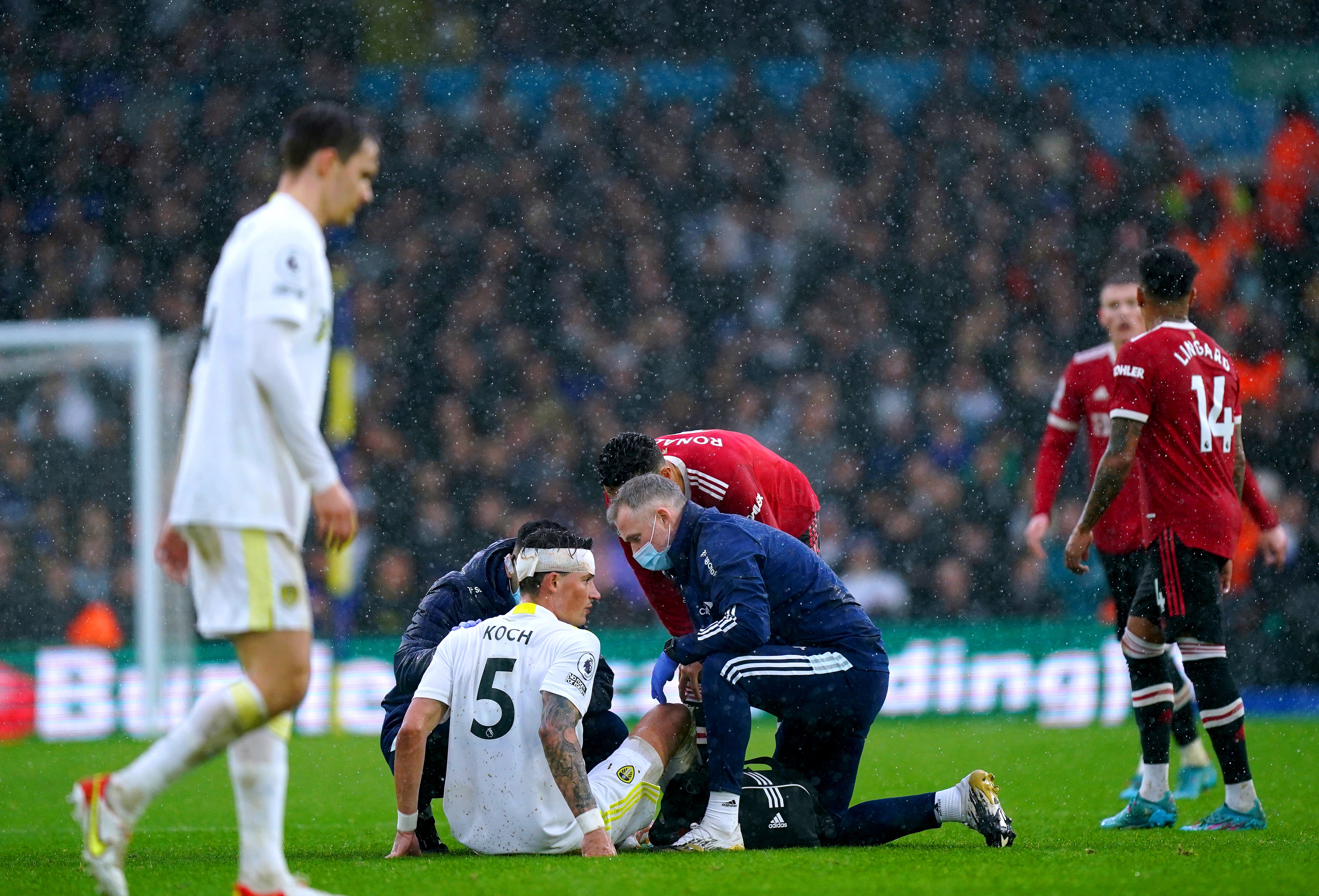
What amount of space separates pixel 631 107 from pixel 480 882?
13.7 metres

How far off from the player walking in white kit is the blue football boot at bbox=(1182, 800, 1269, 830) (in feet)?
11.9

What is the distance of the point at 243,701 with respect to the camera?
3.42m

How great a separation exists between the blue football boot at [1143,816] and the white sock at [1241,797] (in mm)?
Answer: 376

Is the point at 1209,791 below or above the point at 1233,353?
below

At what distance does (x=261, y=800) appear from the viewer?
3461 millimetres

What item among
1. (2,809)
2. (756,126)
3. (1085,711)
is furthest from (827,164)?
(2,809)

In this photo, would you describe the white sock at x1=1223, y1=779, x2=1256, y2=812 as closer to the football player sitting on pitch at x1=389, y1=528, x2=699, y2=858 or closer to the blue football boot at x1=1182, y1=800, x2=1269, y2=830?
the blue football boot at x1=1182, y1=800, x2=1269, y2=830

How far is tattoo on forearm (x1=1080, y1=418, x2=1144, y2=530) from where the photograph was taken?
5.57m

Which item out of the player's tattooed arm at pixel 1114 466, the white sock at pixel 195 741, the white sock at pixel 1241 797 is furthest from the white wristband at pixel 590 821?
Result: the white sock at pixel 1241 797

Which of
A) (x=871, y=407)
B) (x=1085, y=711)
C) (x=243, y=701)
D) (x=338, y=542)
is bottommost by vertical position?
(x=1085, y=711)

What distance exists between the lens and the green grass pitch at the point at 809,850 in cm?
401

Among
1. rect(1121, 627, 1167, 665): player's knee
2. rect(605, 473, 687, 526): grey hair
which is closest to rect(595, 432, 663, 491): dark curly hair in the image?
rect(605, 473, 687, 526): grey hair

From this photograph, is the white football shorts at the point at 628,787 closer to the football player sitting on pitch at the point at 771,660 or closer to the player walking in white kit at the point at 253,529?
the football player sitting on pitch at the point at 771,660

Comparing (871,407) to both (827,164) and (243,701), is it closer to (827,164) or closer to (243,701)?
(827,164)
